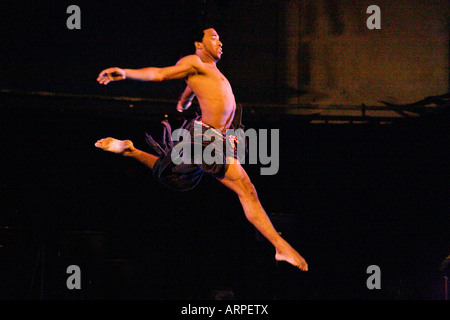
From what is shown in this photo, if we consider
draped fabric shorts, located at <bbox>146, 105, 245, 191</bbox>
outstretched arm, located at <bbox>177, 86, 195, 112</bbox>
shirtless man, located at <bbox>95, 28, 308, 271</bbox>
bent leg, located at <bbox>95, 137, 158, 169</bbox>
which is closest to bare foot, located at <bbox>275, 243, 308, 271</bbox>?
shirtless man, located at <bbox>95, 28, 308, 271</bbox>

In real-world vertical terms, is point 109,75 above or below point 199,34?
below

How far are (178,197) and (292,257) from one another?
2.26 m

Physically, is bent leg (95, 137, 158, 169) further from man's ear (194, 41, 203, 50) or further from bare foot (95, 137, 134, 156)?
man's ear (194, 41, 203, 50)

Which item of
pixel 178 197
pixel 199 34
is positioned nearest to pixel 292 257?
pixel 199 34

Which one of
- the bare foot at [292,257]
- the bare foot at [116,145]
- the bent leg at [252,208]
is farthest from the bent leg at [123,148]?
the bare foot at [292,257]

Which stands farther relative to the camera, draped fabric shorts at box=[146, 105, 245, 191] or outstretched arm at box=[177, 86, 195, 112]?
outstretched arm at box=[177, 86, 195, 112]

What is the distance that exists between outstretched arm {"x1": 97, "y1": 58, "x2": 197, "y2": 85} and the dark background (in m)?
2.09

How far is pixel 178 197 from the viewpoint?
5.64 m

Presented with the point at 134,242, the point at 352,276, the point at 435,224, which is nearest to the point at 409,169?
the point at 435,224

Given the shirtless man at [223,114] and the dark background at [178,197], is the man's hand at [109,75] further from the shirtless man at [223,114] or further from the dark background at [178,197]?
the dark background at [178,197]

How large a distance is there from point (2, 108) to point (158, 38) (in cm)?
171

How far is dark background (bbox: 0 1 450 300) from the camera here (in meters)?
5.32

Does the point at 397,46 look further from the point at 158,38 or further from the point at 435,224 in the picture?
the point at 158,38

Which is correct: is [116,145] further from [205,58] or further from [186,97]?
[205,58]
